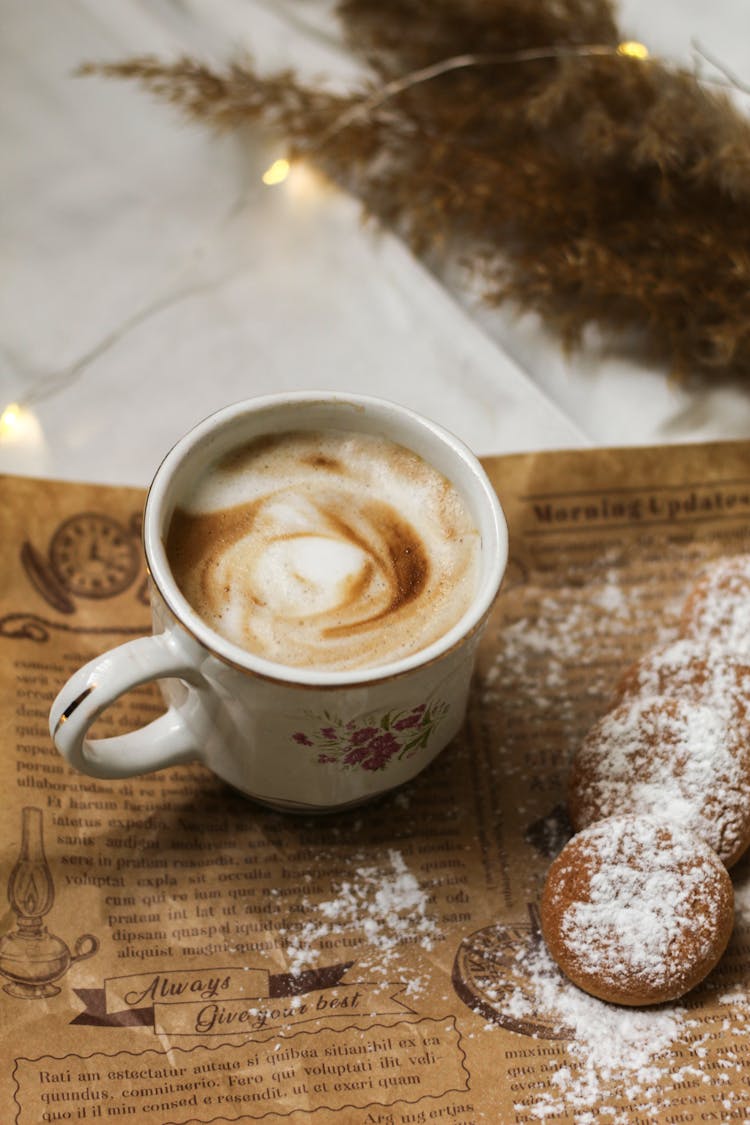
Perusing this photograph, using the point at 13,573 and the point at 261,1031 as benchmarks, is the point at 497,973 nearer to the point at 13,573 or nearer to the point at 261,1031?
the point at 261,1031

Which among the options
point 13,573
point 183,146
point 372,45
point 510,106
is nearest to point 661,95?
point 510,106

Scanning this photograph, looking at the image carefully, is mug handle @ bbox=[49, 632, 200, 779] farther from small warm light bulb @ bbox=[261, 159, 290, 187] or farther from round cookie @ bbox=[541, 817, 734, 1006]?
small warm light bulb @ bbox=[261, 159, 290, 187]

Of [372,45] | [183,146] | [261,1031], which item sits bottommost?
[261,1031]

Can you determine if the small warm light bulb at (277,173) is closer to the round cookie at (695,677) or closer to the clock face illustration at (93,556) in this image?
the clock face illustration at (93,556)

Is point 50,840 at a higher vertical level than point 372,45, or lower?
lower

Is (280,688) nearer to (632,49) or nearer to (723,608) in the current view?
(723,608)

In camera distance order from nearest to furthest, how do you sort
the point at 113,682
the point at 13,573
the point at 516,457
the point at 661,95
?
the point at 113,682, the point at 13,573, the point at 516,457, the point at 661,95

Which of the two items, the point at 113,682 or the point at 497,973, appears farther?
the point at 497,973
